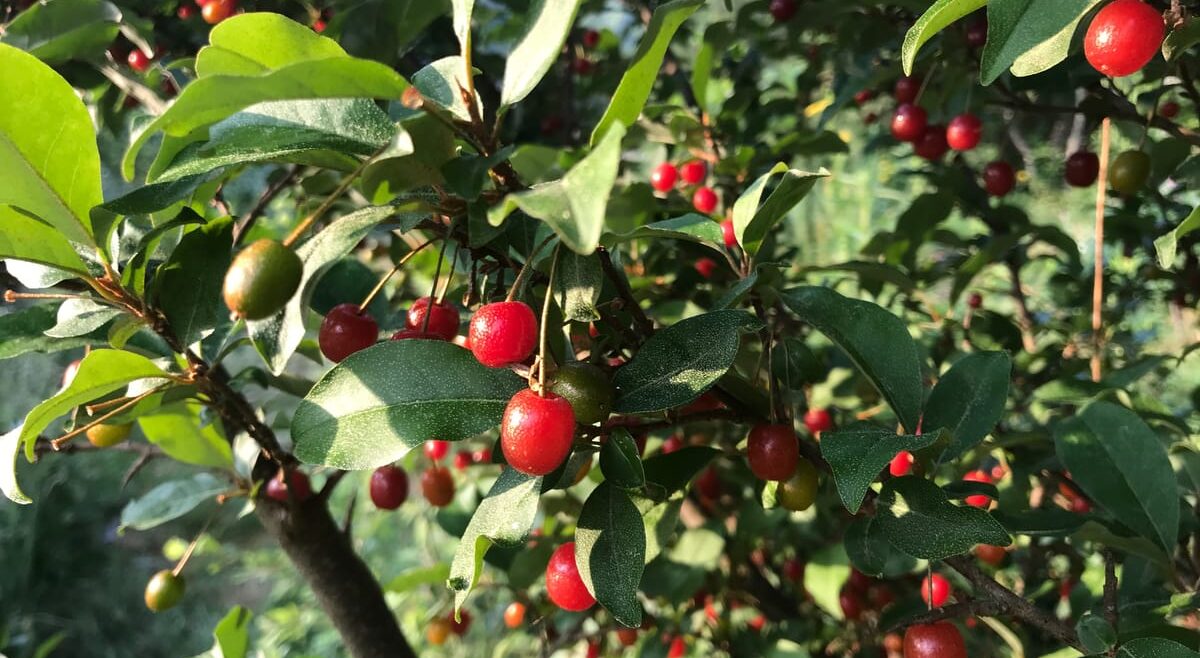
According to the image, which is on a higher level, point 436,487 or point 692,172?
point 692,172

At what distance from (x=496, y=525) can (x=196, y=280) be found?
0.37 m

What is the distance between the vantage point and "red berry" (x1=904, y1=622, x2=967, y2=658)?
2.29ft

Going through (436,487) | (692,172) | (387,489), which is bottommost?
(436,487)

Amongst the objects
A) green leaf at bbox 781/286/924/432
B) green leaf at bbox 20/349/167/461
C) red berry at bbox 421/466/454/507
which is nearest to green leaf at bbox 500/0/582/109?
green leaf at bbox 781/286/924/432

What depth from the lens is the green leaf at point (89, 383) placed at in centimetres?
65

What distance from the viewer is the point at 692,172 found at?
4.89 ft

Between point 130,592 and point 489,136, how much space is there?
4.81 m

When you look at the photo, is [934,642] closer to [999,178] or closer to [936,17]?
[936,17]

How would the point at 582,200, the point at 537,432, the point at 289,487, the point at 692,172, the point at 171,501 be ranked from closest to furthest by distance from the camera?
the point at 582,200 < the point at 537,432 < the point at 289,487 < the point at 171,501 < the point at 692,172

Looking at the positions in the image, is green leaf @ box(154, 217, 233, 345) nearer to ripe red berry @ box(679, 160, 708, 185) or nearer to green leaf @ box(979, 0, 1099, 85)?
green leaf @ box(979, 0, 1099, 85)

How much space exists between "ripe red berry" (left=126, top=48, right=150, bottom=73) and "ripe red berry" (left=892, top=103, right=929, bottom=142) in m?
1.23

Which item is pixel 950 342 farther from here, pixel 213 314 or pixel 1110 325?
pixel 213 314

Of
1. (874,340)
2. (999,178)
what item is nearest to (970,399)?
(874,340)

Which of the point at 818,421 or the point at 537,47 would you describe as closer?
the point at 537,47
